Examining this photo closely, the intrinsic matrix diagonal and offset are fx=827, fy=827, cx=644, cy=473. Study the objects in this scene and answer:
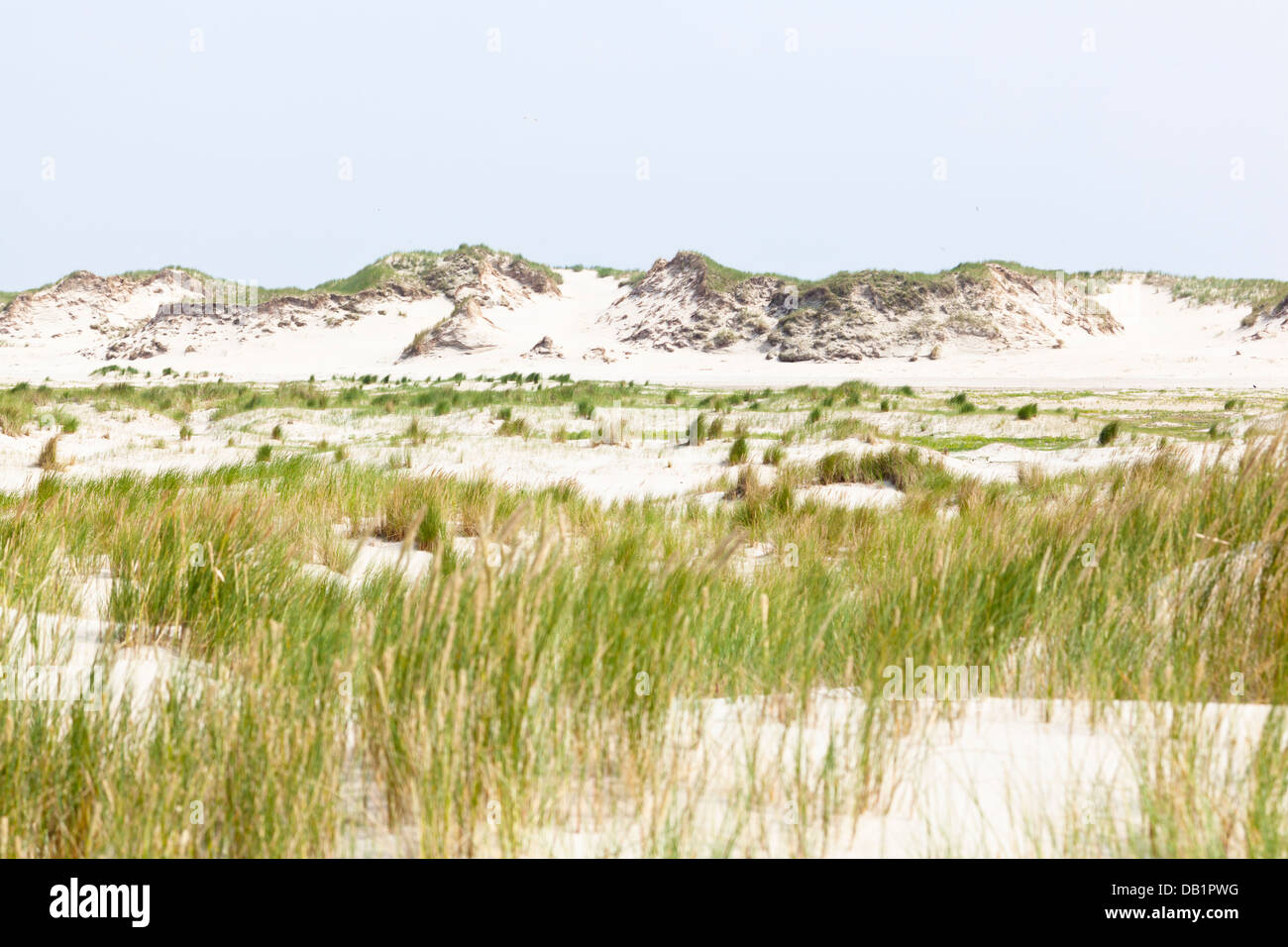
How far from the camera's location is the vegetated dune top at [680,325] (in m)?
35.6

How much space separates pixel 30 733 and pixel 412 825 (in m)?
0.83

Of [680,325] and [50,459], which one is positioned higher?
[680,325]

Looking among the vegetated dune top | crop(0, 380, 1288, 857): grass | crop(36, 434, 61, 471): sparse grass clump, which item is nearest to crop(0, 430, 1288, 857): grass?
crop(0, 380, 1288, 857): grass

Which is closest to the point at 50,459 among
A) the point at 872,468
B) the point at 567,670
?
the point at 872,468

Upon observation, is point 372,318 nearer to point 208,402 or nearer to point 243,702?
point 208,402

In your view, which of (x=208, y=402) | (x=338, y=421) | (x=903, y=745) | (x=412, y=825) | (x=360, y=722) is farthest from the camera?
(x=208, y=402)

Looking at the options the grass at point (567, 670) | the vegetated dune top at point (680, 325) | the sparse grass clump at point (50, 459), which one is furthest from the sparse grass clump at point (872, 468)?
the vegetated dune top at point (680, 325)

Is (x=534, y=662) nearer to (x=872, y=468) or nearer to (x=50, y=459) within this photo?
(x=872, y=468)

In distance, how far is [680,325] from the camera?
43.3m

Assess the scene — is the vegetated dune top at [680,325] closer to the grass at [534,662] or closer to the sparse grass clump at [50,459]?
the sparse grass clump at [50,459]

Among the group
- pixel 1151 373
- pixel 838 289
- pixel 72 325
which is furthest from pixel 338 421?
pixel 72 325

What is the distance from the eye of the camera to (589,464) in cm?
1085

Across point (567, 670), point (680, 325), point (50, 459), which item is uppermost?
point (680, 325)

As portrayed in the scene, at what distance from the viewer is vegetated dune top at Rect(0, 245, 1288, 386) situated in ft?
117
